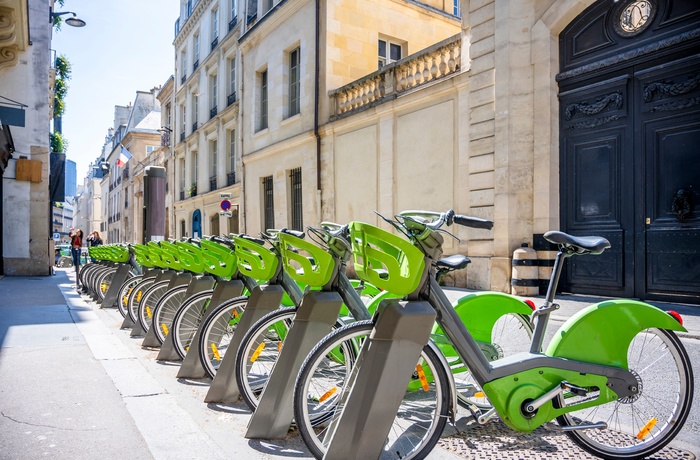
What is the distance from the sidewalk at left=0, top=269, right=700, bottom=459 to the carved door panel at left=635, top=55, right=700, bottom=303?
1.60 m

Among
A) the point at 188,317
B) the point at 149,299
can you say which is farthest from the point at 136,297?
the point at 188,317

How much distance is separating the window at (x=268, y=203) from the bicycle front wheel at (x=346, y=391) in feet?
49.8

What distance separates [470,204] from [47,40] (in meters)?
15.0

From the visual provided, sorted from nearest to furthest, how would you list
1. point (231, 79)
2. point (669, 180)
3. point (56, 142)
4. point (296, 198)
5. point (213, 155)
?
point (669, 180)
point (296, 198)
point (231, 79)
point (213, 155)
point (56, 142)

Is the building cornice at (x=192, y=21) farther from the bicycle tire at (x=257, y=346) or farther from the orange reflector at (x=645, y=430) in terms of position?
the orange reflector at (x=645, y=430)

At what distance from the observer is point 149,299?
586 centimetres

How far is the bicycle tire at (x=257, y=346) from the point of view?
316cm

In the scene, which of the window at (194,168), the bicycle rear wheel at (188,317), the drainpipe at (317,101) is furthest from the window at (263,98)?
the bicycle rear wheel at (188,317)

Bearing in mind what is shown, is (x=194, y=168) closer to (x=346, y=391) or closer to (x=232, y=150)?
(x=232, y=150)

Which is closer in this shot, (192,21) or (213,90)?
(213,90)

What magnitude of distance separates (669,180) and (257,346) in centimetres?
590

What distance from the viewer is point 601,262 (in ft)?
25.2

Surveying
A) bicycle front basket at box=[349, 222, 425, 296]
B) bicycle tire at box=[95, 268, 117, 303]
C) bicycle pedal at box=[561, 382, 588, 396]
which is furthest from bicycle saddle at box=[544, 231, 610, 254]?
bicycle tire at box=[95, 268, 117, 303]

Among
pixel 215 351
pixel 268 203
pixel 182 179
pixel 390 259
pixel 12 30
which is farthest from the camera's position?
pixel 182 179
